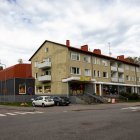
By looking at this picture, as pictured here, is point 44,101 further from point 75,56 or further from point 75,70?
point 75,56

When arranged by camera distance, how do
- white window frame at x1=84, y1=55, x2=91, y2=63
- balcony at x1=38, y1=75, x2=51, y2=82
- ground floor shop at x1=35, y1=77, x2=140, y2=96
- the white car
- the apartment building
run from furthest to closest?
white window frame at x1=84, y1=55, x2=91, y2=63 → balcony at x1=38, y1=75, x2=51, y2=82 → the apartment building → ground floor shop at x1=35, y1=77, x2=140, y2=96 → the white car

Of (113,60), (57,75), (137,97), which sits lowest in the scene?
(137,97)

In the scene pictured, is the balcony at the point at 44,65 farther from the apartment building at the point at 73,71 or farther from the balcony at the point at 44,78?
the balcony at the point at 44,78

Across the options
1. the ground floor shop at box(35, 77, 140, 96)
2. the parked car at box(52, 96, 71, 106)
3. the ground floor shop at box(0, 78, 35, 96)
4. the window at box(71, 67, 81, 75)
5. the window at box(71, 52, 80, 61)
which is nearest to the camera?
the parked car at box(52, 96, 71, 106)

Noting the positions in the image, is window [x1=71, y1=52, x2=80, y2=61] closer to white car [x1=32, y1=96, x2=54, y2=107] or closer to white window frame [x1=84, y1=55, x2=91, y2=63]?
white window frame [x1=84, y1=55, x2=91, y2=63]

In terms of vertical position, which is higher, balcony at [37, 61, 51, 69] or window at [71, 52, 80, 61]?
window at [71, 52, 80, 61]

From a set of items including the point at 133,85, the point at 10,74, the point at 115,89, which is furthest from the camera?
the point at 133,85

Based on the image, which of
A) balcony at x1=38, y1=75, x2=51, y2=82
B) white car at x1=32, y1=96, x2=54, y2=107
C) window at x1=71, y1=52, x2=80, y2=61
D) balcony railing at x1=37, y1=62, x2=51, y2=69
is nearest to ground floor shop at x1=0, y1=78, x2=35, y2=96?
balcony at x1=38, y1=75, x2=51, y2=82

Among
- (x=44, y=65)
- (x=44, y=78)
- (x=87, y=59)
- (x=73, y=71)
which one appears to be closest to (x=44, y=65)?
(x=44, y=65)

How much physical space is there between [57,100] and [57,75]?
12107mm

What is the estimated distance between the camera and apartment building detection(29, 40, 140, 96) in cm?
5078

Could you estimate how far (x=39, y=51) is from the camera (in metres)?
59.3

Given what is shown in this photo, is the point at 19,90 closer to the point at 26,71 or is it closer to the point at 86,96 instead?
the point at 26,71

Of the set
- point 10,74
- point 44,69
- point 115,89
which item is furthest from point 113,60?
point 10,74
